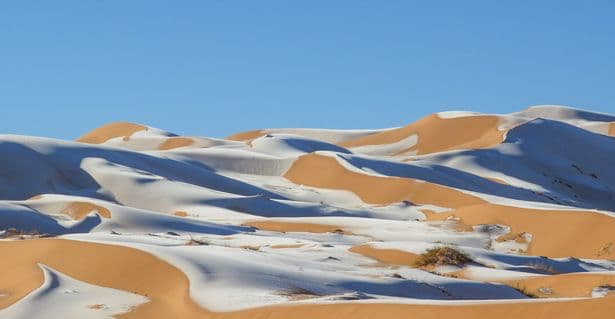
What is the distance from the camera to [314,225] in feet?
100

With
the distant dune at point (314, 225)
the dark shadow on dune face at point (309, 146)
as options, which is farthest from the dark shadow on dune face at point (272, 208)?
the dark shadow on dune face at point (309, 146)

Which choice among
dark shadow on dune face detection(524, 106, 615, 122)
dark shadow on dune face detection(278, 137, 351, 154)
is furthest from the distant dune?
dark shadow on dune face detection(524, 106, 615, 122)

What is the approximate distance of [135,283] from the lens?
16.0 m

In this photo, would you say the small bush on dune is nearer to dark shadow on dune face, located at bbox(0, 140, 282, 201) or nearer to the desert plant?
the desert plant

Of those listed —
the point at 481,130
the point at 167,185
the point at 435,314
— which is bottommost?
the point at 435,314

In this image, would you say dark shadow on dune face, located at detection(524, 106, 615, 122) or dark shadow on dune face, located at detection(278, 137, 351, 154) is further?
dark shadow on dune face, located at detection(524, 106, 615, 122)

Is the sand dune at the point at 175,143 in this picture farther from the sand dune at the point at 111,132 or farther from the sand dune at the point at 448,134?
the sand dune at the point at 448,134

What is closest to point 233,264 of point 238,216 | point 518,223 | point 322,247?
point 322,247

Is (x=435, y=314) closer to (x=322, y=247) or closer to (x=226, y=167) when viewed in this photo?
(x=322, y=247)

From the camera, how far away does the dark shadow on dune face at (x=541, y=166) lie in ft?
159

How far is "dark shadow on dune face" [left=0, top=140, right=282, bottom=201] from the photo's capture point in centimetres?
3878

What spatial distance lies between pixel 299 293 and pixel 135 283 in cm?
269

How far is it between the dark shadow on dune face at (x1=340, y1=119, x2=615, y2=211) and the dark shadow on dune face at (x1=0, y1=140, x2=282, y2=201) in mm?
7629

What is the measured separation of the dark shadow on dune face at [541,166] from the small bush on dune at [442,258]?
2553 centimetres
